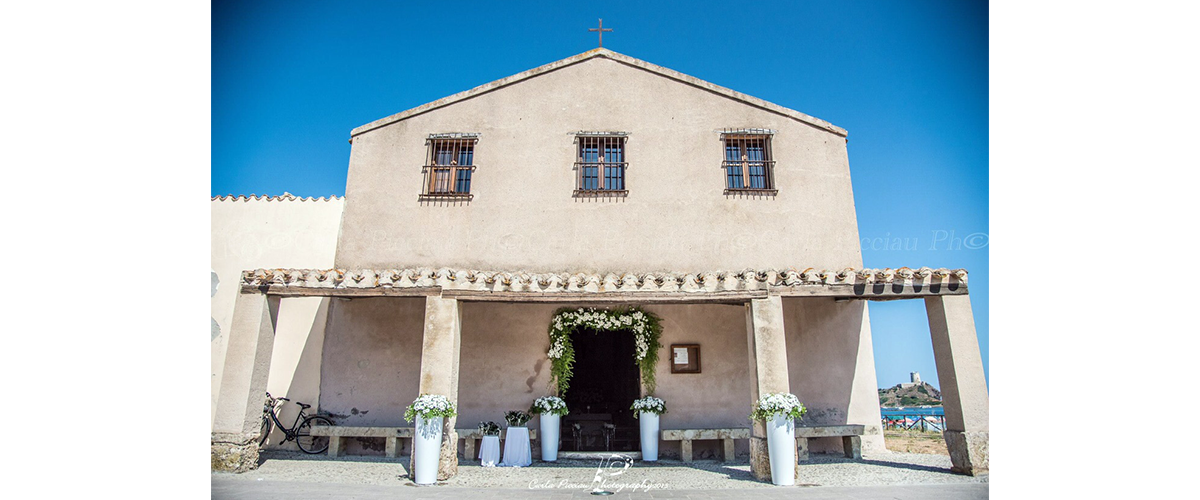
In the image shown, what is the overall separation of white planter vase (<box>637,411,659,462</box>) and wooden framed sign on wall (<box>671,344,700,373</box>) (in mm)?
1018

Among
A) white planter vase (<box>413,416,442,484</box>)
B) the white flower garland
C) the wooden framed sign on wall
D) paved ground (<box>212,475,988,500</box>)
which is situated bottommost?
paved ground (<box>212,475,988,500</box>)

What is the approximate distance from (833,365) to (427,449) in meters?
7.05

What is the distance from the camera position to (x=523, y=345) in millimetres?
10281

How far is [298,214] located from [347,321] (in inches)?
99.0

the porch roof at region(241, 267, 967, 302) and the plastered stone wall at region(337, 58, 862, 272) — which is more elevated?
the plastered stone wall at region(337, 58, 862, 272)

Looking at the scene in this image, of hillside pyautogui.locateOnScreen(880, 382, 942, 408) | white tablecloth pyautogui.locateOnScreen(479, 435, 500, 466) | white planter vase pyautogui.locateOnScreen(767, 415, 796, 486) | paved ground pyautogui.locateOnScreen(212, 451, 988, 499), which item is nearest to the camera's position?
paved ground pyautogui.locateOnScreen(212, 451, 988, 499)

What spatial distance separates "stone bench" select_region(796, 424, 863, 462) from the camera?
9484 millimetres

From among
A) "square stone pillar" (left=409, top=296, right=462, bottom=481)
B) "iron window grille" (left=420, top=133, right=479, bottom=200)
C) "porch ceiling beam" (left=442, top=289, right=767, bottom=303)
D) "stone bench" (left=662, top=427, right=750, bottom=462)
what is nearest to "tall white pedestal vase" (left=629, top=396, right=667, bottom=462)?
"stone bench" (left=662, top=427, right=750, bottom=462)

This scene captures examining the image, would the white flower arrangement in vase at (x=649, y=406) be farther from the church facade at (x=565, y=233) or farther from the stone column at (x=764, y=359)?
the stone column at (x=764, y=359)

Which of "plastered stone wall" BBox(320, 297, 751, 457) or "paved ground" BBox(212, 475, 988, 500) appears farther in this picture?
"plastered stone wall" BBox(320, 297, 751, 457)

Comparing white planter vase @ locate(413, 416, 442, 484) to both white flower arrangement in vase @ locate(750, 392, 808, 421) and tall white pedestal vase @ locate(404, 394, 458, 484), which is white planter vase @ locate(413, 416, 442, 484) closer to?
tall white pedestal vase @ locate(404, 394, 458, 484)

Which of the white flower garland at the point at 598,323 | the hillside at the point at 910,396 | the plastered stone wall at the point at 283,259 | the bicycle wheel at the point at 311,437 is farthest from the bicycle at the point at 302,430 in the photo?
the hillside at the point at 910,396
